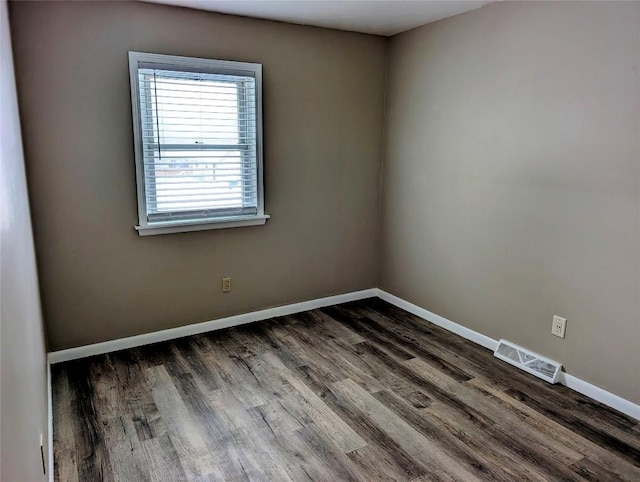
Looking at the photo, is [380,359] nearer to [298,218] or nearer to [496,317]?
[496,317]

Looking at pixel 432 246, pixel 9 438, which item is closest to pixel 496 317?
pixel 432 246

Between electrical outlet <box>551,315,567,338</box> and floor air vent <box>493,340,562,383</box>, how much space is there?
0.19 meters

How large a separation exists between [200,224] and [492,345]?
2.26 meters

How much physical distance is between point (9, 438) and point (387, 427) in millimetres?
1819

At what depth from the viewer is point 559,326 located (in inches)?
110

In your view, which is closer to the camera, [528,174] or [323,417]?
[323,417]

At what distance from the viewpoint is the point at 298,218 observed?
12.2 feet

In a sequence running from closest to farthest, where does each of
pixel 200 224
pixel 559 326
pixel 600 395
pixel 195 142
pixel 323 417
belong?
pixel 323 417 → pixel 600 395 → pixel 559 326 → pixel 195 142 → pixel 200 224

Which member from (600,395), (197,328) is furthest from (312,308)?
(600,395)

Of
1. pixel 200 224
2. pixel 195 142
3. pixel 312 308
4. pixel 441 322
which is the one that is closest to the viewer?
pixel 195 142

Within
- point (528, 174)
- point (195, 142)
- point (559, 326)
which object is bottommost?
point (559, 326)

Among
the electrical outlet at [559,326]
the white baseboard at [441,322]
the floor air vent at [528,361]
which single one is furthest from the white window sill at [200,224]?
the electrical outlet at [559,326]

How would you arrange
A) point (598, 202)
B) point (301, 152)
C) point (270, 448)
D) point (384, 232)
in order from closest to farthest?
point (270, 448), point (598, 202), point (301, 152), point (384, 232)

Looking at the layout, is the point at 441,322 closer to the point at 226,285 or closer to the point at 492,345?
the point at 492,345
